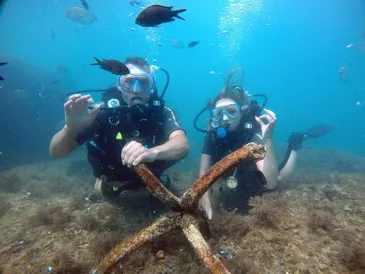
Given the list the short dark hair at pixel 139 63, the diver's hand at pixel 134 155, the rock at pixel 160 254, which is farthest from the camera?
the short dark hair at pixel 139 63

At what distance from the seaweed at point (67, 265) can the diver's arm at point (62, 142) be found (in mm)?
2058

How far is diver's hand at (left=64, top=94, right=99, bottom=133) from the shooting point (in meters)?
3.57

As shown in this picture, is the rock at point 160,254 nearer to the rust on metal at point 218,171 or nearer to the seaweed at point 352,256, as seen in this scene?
the rust on metal at point 218,171

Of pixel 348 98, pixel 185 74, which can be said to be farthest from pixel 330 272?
pixel 185 74

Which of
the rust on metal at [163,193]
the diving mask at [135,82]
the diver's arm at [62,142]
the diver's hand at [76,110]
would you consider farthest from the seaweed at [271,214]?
the diver's arm at [62,142]

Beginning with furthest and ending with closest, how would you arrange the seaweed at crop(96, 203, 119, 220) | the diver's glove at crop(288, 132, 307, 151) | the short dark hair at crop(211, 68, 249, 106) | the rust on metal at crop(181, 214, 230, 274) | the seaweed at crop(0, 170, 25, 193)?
the seaweed at crop(0, 170, 25, 193) < the diver's glove at crop(288, 132, 307, 151) < the short dark hair at crop(211, 68, 249, 106) < the seaweed at crop(96, 203, 119, 220) < the rust on metal at crop(181, 214, 230, 274)

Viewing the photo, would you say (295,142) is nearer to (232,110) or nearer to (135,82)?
(232,110)

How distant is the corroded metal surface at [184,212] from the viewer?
82.8 inches

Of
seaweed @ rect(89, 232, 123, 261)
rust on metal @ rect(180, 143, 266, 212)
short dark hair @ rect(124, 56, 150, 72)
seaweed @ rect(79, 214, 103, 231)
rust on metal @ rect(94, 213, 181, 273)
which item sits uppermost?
rust on metal @ rect(180, 143, 266, 212)

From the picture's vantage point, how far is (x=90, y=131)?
4.64 meters

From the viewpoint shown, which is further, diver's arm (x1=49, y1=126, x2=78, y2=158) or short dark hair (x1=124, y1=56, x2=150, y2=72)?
short dark hair (x1=124, y1=56, x2=150, y2=72)

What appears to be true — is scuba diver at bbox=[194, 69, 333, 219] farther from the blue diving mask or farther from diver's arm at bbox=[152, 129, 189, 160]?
diver's arm at bbox=[152, 129, 189, 160]

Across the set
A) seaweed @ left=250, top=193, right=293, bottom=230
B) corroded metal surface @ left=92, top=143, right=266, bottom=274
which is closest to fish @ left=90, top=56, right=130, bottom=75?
corroded metal surface @ left=92, top=143, right=266, bottom=274

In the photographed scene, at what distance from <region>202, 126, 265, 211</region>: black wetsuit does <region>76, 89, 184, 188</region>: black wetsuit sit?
1.36 metres
